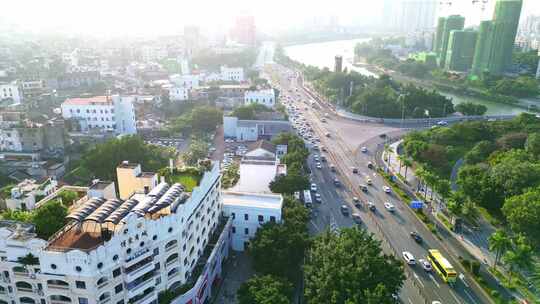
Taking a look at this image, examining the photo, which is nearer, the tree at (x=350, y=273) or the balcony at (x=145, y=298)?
the balcony at (x=145, y=298)

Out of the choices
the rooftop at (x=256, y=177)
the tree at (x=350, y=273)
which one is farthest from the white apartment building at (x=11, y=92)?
the tree at (x=350, y=273)

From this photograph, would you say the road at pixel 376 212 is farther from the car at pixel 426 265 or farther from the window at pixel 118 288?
the window at pixel 118 288

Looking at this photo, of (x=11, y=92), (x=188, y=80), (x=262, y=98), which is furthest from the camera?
(x=188, y=80)

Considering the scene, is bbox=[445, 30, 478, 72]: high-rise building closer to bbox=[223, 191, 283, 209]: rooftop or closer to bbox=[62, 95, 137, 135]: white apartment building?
bbox=[62, 95, 137, 135]: white apartment building

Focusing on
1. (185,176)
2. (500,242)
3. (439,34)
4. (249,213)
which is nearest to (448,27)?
(439,34)

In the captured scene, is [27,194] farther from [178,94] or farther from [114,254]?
[178,94]

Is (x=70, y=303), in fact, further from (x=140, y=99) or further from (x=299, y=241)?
(x=140, y=99)
